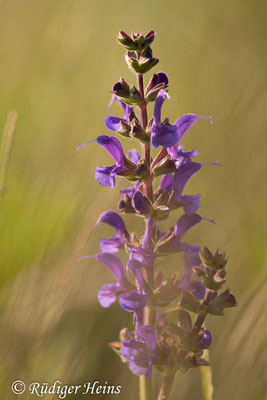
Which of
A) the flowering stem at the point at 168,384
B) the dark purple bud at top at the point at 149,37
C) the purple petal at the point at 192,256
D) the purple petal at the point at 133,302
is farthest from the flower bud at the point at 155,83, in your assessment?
the flowering stem at the point at 168,384

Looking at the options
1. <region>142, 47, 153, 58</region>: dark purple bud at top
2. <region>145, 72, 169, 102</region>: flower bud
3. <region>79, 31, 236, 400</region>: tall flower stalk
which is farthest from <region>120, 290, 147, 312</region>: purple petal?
<region>142, 47, 153, 58</region>: dark purple bud at top

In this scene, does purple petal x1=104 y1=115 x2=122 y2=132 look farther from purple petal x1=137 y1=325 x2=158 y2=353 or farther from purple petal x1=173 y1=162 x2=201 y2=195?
purple petal x1=137 y1=325 x2=158 y2=353

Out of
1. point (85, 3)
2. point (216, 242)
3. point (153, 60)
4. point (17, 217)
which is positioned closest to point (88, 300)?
point (17, 217)

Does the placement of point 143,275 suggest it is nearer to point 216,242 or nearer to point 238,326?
point 238,326

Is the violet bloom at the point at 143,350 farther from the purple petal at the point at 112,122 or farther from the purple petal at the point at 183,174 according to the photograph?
the purple petal at the point at 112,122

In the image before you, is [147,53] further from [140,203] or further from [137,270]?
[137,270]

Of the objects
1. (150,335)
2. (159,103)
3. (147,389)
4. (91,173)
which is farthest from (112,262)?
(91,173)
